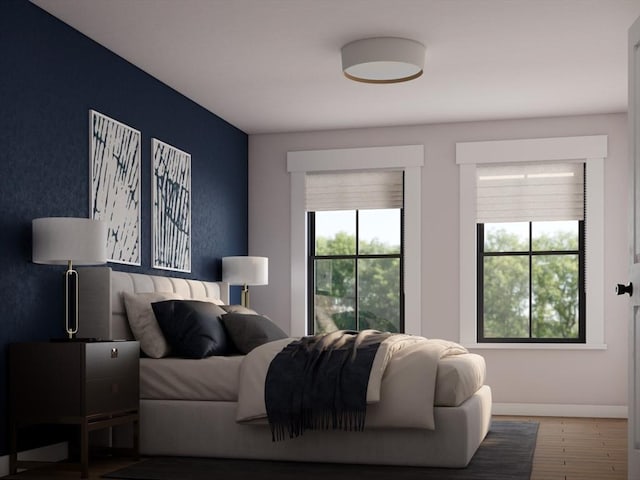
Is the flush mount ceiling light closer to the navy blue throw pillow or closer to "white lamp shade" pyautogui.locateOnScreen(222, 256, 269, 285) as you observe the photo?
the navy blue throw pillow

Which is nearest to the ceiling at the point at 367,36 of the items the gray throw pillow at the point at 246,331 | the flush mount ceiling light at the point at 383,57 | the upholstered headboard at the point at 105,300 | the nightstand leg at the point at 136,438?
the flush mount ceiling light at the point at 383,57

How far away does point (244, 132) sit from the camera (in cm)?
855

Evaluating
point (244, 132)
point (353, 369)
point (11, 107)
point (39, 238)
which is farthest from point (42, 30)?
point (244, 132)

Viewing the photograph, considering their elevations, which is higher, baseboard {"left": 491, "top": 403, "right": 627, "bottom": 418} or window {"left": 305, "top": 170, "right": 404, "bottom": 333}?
window {"left": 305, "top": 170, "right": 404, "bottom": 333}

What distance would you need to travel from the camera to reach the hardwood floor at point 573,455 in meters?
4.71

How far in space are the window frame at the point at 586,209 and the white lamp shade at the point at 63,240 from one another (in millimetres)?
4154

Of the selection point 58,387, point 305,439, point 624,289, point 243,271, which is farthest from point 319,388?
point 243,271

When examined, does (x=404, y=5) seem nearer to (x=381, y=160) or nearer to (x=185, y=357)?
(x=185, y=357)

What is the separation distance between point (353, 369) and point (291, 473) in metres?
0.65

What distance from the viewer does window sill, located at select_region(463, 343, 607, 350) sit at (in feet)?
25.2

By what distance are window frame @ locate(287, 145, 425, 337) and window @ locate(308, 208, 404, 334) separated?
140 mm

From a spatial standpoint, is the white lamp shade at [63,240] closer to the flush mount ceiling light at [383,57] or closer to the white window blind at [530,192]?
the flush mount ceiling light at [383,57]

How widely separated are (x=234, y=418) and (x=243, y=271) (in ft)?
8.59

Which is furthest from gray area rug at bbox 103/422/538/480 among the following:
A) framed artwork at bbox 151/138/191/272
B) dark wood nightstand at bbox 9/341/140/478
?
framed artwork at bbox 151/138/191/272
